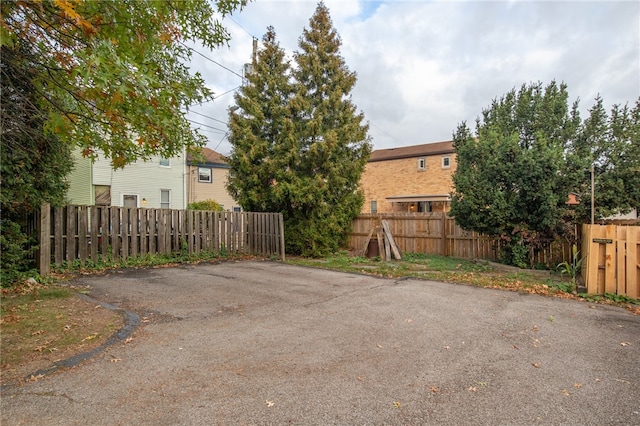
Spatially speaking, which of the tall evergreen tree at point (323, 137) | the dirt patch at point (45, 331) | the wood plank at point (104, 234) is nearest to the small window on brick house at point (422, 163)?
the tall evergreen tree at point (323, 137)

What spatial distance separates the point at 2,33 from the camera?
3.19 meters

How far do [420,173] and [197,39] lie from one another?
22806 mm

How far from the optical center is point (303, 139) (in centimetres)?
1370

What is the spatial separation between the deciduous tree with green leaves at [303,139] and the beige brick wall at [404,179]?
1172 cm

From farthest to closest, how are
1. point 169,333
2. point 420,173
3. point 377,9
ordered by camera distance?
1. point 420,173
2. point 377,9
3. point 169,333

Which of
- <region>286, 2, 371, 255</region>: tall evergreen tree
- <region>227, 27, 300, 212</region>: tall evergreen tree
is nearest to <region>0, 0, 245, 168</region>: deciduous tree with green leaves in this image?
<region>227, 27, 300, 212</region>: tall evergreen tree

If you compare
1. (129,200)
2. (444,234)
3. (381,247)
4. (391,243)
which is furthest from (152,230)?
(129,200)

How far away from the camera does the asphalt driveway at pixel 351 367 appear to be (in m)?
2.83

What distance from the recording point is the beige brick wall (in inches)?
998

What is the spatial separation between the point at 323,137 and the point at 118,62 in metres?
10.3

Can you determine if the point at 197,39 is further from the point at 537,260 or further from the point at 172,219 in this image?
the point at 537,260

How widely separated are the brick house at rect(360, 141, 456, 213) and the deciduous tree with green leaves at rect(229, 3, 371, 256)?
39.5ft

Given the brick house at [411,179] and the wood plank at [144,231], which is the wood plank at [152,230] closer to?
the wood plank at [144,231]

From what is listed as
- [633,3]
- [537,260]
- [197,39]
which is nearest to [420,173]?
[537,260]
